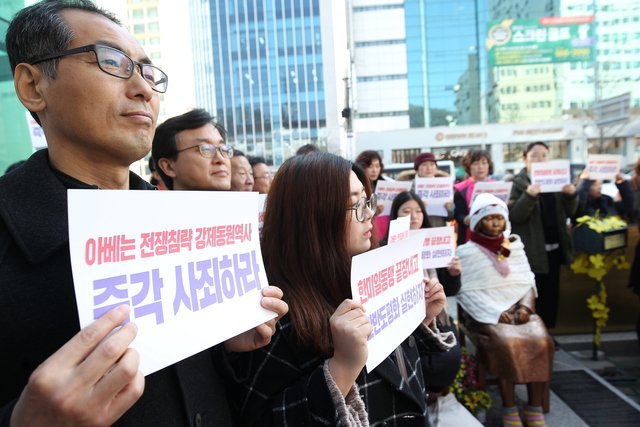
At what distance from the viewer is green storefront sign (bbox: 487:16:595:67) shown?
62.4 ft

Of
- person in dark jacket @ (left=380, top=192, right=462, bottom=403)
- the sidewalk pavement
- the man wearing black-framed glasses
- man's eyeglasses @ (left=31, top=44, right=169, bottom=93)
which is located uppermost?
man's eyeglasses @ (left=31, top=44, right=169, bottom=93)

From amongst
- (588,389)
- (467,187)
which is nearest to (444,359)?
(588,389)

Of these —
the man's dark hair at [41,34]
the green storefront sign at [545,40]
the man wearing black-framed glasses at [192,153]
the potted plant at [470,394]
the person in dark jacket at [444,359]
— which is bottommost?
the potted plant at [470,394]

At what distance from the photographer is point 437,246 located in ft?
8.88

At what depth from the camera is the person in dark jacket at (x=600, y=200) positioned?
4750 millimetres

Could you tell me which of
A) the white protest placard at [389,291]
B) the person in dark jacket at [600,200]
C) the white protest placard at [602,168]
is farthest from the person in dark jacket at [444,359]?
the white protest placard at [602,168]

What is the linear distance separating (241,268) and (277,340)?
370 millimetres

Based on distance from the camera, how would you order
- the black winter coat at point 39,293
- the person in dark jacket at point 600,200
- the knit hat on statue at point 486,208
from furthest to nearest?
the person in dark jacket at point 600,200, the knit hat on statue at point 486,208, the black winter coat at point 39,293

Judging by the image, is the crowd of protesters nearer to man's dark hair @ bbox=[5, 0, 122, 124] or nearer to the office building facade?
man's dark hair @ bbox=[5, 0, 122, 124]

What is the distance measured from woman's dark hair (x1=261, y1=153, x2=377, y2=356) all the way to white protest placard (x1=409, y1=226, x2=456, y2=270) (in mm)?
1235

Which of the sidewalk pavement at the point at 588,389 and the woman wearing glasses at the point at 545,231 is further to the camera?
the woman wearing glasses at the point at 545,231

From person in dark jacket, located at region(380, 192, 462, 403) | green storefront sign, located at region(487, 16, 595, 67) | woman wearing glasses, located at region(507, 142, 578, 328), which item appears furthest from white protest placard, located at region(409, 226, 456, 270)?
green storefront sign, located at region(487, 16, 595, 67)

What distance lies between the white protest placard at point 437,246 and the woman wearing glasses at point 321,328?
872 millimetres

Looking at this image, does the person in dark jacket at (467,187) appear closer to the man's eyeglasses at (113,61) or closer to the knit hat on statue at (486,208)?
the knit hat on statue at (486,208)
